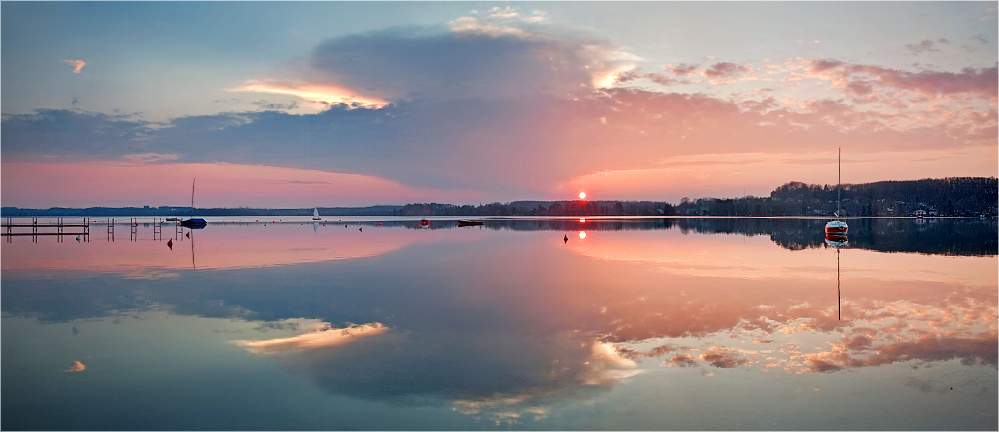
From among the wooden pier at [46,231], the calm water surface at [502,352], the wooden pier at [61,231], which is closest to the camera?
the calm water surface at [502,352]

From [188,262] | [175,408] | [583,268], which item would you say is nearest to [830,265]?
[583,268]

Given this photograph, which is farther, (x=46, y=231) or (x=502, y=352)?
(x=46, y=231)

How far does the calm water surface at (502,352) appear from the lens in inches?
270

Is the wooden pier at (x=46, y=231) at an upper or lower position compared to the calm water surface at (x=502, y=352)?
upper

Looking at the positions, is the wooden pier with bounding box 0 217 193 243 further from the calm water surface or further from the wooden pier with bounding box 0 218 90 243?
the calm water surface

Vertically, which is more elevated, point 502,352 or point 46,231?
point 46,231

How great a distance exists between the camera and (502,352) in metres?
9.40

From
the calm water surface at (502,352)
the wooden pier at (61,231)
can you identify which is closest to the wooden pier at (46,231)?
the wooden pier at (61,231)

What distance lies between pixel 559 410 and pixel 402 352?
11.5 ft

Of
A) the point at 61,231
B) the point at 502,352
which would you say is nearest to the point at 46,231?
the point at 61,231

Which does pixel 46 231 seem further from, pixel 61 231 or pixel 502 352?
pixel 502 352

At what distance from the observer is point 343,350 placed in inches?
377

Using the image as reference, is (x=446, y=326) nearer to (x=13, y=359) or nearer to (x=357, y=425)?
(x=357, y=425)

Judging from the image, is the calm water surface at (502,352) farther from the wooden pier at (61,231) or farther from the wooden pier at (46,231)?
the wooden pier at (46,231)
